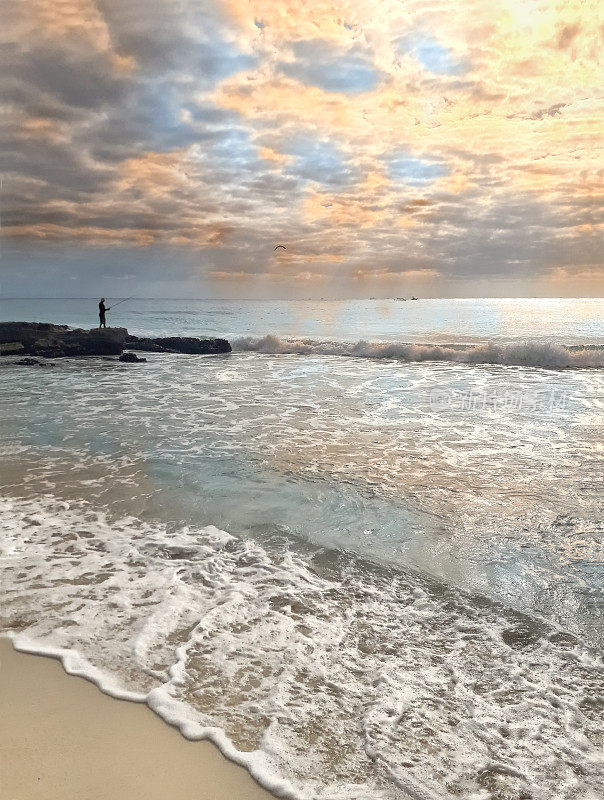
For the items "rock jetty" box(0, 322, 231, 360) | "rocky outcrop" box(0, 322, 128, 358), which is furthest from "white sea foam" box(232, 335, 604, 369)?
"rocky outcrop" box(0, 322, 128, 358)

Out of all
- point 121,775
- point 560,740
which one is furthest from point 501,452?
point 121,775

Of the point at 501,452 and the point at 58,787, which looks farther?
the point at 501,452

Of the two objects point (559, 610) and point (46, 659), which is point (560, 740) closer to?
point (559, 610)

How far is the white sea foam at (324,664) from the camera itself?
2.56 meters

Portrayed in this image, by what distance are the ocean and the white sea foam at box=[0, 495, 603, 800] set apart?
0.04 feet

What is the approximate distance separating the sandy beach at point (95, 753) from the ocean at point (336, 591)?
11cm

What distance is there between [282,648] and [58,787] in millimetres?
1508

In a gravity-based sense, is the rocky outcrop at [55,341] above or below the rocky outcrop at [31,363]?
above

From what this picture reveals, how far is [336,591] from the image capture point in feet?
13.9

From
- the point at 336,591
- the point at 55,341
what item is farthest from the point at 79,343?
the point at 336,591

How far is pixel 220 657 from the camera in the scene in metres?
3.36

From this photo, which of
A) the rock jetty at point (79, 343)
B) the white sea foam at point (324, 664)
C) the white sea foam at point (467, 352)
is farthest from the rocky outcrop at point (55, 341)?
the white sea foam at point (324, 664)

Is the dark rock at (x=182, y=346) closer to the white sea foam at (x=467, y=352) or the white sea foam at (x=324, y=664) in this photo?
the white sea foam at (x=467, y=352)

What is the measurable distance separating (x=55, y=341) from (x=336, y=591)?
2711 cm
